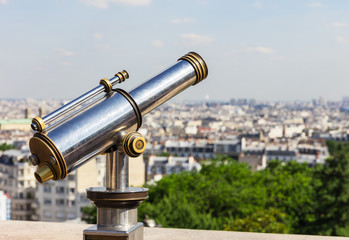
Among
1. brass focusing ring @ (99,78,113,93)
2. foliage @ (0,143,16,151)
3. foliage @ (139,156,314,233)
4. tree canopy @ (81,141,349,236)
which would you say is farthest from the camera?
foliage @ (0,143,16,151)

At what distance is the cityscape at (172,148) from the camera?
1769 inches

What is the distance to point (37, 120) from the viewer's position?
203 cm

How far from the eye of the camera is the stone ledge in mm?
3100

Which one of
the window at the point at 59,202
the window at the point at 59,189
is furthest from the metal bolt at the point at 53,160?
the window at the point at 59,202

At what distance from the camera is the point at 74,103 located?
7.31 ft

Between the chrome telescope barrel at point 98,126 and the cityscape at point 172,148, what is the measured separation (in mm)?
758

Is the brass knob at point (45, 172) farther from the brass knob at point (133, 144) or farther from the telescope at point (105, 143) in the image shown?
the brass knob at point (133, 144)

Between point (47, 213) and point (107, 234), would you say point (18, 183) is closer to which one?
point (47, 213)

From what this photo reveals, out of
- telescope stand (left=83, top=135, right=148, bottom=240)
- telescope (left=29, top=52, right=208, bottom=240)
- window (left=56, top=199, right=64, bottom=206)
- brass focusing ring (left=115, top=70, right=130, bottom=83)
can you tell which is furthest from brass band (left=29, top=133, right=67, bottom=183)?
window (left=56, top=199, right=64, bottom=206)

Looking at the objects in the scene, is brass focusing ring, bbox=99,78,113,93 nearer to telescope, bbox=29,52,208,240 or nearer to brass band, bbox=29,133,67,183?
telescope, bbox=29,52,208,240

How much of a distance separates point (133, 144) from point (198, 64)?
1.91 ft

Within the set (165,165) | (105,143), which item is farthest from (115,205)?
(165,165)

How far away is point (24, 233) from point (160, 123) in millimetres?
137280

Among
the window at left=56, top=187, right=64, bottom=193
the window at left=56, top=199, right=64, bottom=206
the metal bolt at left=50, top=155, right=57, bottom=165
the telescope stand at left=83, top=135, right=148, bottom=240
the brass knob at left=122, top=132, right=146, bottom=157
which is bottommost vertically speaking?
the window at left=56, top=199, right=64, bottom=206
